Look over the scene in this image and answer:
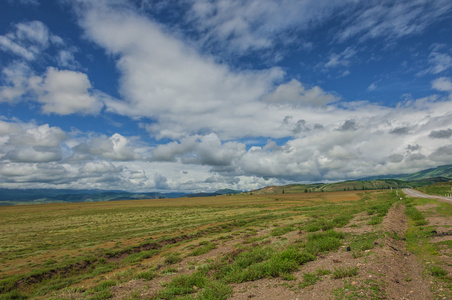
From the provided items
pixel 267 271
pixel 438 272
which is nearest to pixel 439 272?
pixel 438 272

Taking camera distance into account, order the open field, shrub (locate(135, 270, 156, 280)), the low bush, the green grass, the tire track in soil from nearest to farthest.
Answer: the tire track in soil, the open field, the green grass, the low bush, shrub (locate(135, 270, 156, 280))

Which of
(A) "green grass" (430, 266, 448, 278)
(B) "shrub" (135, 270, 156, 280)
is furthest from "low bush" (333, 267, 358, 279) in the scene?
(B) "shrub" (135, 270, 156, 280)

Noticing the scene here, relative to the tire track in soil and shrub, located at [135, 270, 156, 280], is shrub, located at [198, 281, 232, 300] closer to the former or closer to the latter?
the tire track in soil

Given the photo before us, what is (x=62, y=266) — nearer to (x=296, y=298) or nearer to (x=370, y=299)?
(x=296, y=298)

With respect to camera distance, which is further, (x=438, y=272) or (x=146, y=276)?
(x=146, y=276)

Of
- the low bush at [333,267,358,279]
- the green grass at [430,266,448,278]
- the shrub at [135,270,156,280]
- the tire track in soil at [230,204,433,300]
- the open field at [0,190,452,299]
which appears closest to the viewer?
the tire track in soil at [230,204,433,300]

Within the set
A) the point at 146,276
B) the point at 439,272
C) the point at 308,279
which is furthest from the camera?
the point at 146,276

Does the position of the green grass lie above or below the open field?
above

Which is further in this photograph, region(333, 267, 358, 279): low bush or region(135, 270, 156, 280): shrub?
region(135, 270, 156, 280): shrub

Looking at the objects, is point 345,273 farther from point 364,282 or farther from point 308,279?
point 308,279

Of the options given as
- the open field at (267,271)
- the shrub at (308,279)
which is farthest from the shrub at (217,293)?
the shrub at (308,279)

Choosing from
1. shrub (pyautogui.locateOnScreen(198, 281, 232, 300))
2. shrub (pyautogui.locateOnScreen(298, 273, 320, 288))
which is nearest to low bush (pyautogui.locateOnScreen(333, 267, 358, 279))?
shrub (pyautogui.locateOnScreen(298, 273, 320, 288))

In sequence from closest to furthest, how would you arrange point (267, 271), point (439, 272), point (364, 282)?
point (364, 282) < point (439, 272) < point (267, 271)

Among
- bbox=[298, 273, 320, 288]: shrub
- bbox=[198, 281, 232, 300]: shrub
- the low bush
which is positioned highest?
the low bush
